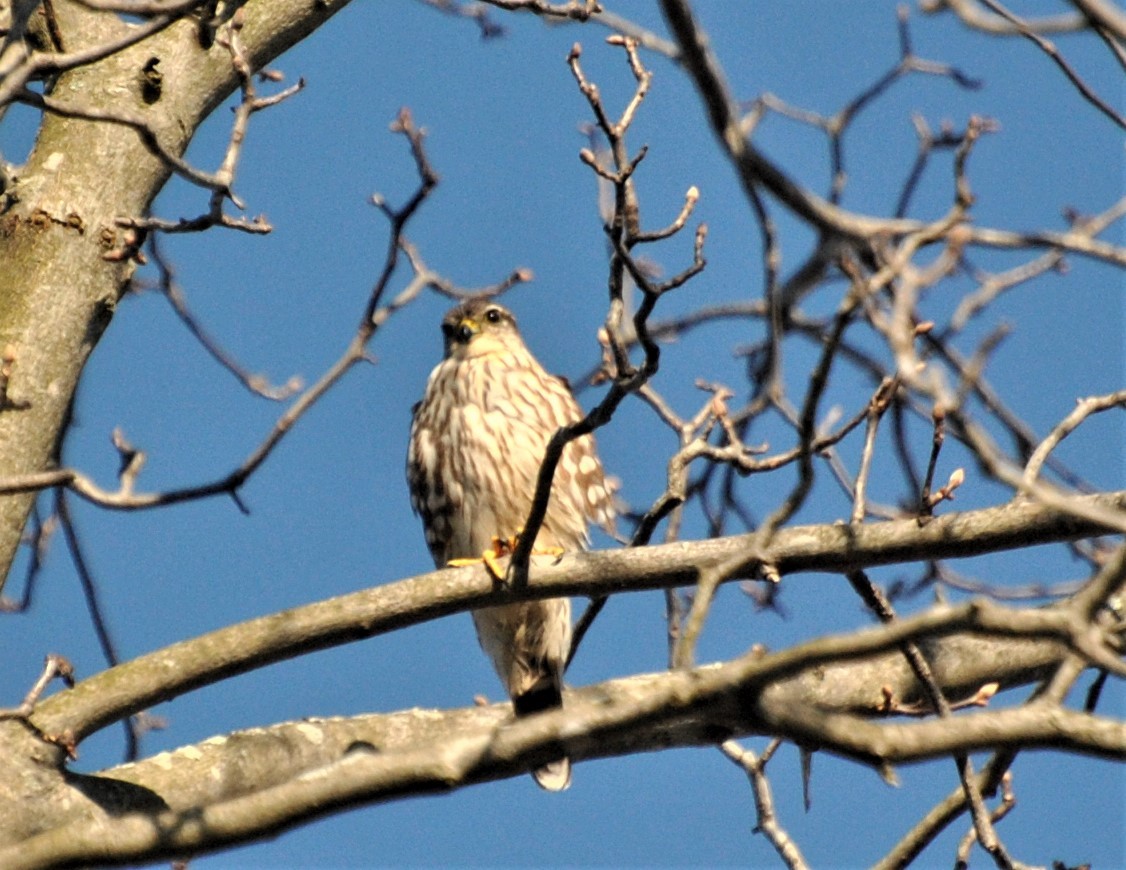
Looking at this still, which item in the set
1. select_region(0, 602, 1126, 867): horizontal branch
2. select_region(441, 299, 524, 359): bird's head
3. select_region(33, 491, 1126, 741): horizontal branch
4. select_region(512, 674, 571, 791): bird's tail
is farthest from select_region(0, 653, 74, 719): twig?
select_region(441, 299, 524, 359): bird's head

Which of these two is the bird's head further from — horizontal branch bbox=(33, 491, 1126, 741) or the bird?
horizontal branch bbox=(33, 491, 1126, 741)

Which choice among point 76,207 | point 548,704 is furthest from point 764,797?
point 76,207

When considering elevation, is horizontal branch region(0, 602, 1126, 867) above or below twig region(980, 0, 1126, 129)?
below

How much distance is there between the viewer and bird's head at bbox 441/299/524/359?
6336mm

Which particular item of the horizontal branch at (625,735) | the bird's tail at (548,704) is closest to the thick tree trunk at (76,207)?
the horizontal branch at (625,735)

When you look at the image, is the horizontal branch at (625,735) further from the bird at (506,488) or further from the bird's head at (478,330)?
the bird's head at (478,330)

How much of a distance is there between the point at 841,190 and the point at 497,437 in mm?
2511

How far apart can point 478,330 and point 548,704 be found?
5.73ft

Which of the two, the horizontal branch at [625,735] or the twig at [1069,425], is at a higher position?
the twig at [1069,425]

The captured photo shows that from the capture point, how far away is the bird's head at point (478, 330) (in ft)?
20.8

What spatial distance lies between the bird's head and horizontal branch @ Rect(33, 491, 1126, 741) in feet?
9.82

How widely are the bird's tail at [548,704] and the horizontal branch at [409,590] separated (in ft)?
6.24

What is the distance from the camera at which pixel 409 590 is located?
3385mm

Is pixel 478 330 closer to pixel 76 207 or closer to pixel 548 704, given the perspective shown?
pixel 548 704
